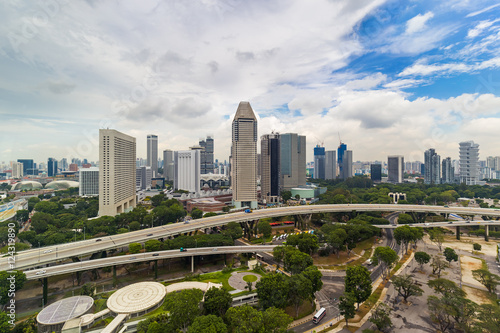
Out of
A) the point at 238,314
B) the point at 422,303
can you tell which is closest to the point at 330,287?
the point at 422,303

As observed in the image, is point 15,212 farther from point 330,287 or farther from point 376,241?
point 376,241

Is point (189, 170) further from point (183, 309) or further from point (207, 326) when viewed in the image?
point (207, 326)

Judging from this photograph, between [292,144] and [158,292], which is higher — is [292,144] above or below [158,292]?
above

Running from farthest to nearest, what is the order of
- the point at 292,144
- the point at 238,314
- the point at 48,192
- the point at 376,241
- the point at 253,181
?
the point at 292,144
the point at 48,192
the point at 253,181
the point at 376,241
the point at 238,314

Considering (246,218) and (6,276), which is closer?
(6,276)

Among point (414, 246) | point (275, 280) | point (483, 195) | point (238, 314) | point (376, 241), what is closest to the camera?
point (238, 314)

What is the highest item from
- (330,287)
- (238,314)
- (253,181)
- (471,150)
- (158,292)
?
(471,150)

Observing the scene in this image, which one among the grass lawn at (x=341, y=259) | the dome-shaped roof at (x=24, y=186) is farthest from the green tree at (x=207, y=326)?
the dome-shaped roof at (x=24, y=186)

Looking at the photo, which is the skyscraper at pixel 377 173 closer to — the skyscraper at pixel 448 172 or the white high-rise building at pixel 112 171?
the skyscraper at pixel 448 172
